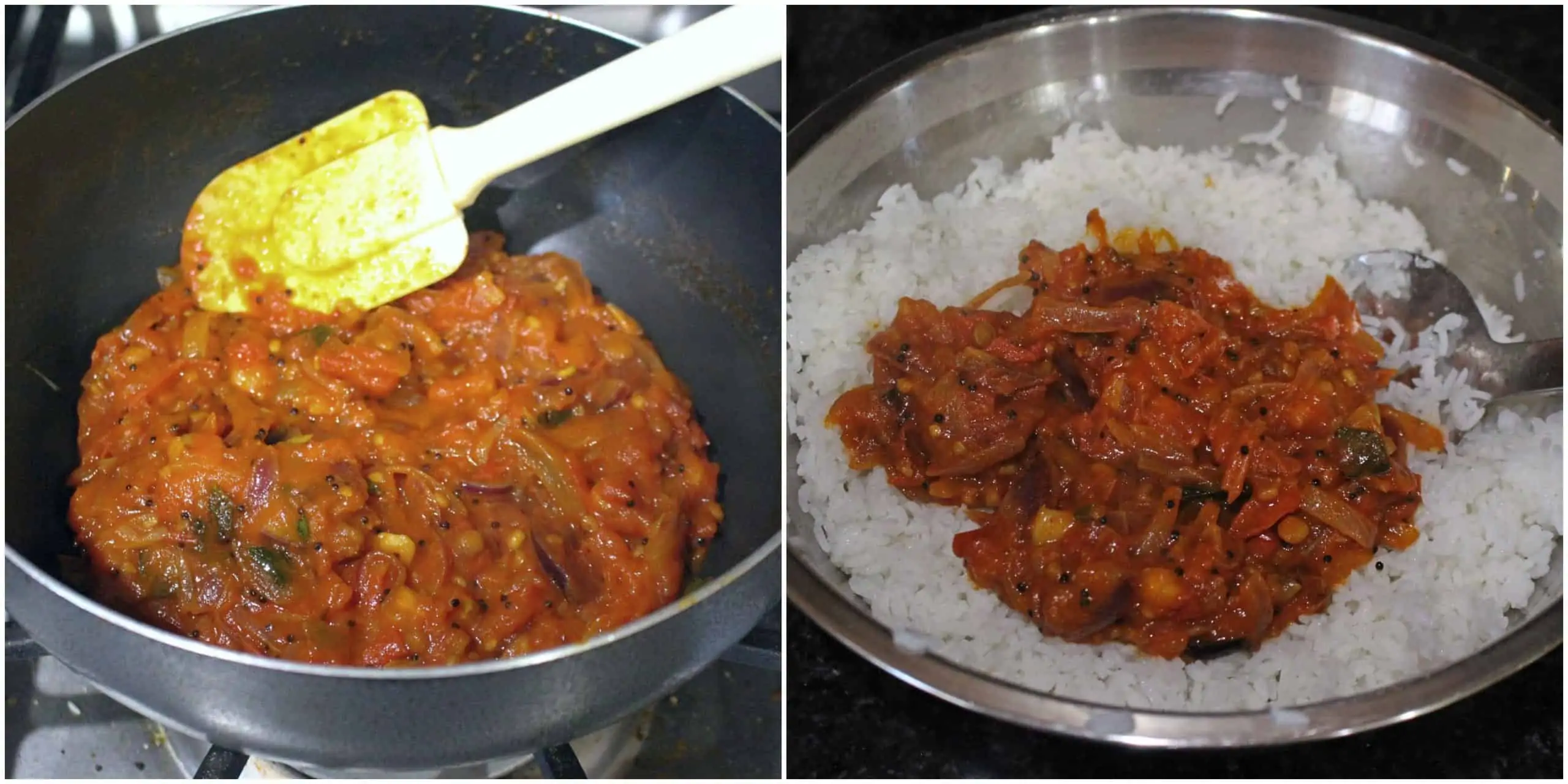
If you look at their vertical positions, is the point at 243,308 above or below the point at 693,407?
above

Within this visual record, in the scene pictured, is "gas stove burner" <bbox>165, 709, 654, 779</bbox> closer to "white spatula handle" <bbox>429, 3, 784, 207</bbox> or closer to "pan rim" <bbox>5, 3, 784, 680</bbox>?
"pan rim" <bbox>5, 3, 784, 680</bbox>

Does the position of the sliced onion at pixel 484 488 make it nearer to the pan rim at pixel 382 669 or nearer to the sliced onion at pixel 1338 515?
the pan rim at pixel 382 669

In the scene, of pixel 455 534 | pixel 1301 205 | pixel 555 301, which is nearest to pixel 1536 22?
pixel 1301 205

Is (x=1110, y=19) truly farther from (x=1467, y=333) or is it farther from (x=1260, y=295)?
(x=1467, y=333)

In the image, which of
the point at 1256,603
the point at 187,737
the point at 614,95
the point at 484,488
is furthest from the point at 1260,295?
the point at 187,737

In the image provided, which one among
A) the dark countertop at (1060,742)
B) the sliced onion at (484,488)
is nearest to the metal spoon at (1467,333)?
the dark countertop at (1060,742)

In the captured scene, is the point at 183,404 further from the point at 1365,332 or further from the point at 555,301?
the point at 1365,332
